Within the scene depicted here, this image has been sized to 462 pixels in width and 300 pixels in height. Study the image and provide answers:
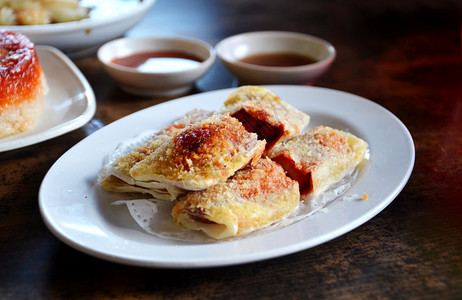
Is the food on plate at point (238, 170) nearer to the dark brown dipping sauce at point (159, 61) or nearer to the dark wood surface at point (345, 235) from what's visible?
the dark wood surface at point (345, 235)

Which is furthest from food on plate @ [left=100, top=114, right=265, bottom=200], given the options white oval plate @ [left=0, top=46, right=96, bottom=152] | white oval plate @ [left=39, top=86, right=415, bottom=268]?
white oval plate @ [left=0, top=46, right=96, bottom=152]

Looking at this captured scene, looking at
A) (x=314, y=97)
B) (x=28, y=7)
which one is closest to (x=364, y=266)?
(x=314, y=97)

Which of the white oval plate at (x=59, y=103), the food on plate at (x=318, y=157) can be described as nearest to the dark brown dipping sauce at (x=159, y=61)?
the white oval plate at (x=59, y=103)

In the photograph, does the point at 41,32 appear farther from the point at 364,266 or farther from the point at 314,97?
the point at 364,266

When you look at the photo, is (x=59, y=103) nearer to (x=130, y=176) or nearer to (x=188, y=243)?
(x=130, y=176)

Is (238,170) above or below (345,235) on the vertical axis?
above

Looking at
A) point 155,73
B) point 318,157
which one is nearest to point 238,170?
point 318,157

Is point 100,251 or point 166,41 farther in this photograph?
point 166,41
